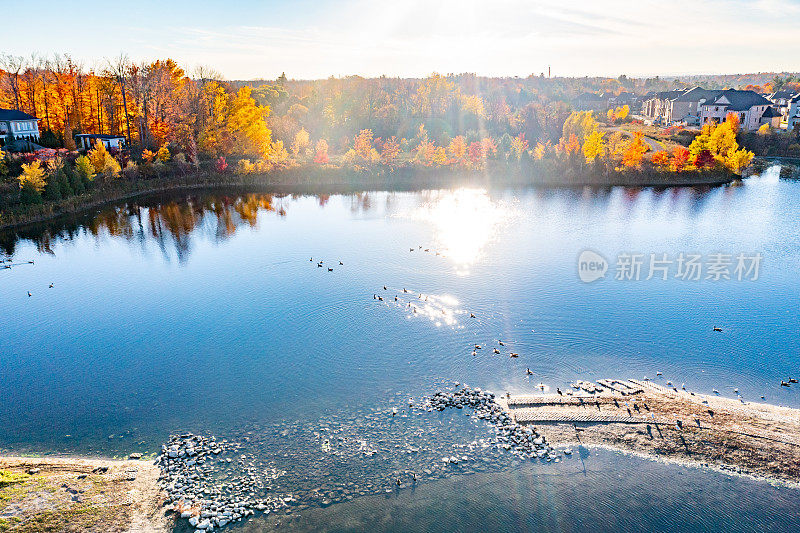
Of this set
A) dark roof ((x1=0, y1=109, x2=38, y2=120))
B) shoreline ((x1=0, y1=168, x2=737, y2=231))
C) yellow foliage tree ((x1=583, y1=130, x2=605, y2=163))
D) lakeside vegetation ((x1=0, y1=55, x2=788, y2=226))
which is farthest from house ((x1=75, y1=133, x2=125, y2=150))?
yellow foliage tree ((x1=583, y1=130, x2=605, y2=163))

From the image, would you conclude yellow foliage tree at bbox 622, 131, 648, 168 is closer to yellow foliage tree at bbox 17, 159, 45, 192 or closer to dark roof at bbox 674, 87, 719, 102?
dark roof at bbox 674, 87, 719, 102

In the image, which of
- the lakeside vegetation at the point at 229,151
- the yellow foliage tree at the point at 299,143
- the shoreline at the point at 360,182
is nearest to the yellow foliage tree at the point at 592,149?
the lakeside vegetation at the point at 229,151

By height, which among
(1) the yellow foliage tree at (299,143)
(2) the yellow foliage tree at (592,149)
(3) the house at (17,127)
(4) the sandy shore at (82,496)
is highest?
(3) the house at (17,127)

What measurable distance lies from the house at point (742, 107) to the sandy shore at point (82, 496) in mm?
Answer: 125223

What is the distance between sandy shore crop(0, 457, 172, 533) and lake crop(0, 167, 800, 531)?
1411mm

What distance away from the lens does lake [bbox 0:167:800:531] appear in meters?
19.6

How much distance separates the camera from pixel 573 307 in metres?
33.9

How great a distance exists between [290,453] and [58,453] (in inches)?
387

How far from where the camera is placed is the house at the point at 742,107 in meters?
108

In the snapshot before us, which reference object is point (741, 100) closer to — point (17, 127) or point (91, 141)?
point (91, 141)

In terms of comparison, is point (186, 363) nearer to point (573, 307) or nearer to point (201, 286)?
point (201, 286)

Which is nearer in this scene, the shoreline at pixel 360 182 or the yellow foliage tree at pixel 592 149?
the shoreline at pixel 360 182

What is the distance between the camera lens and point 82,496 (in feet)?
60.6

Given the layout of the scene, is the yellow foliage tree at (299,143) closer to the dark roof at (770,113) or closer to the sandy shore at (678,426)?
the sandy shore at (678,426)
